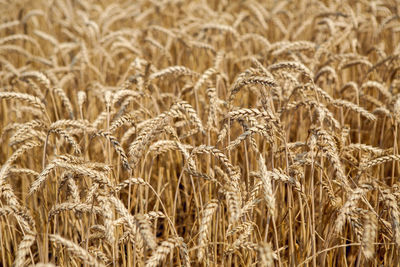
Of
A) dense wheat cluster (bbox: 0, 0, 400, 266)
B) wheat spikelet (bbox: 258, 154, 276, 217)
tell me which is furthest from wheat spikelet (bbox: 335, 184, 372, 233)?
wheat spikelet (bbox: 258, 154, 276, 217)

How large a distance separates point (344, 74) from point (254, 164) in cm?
149

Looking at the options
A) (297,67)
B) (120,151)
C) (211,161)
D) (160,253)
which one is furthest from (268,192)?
(211,161)

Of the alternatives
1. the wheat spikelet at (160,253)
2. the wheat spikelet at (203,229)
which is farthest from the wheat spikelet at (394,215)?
the wheat spikelet at (160,253)

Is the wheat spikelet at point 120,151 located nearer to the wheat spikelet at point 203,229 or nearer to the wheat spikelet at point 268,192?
the wheat spikelet at point 203,229

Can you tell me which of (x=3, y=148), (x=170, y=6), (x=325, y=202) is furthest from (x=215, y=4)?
(x=325, y=202)

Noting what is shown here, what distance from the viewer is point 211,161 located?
2551mm

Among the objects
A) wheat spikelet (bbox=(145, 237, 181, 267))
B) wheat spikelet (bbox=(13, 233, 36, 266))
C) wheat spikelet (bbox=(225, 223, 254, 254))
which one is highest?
wheat spikelet (bbox=(13, 233, 36, 266))

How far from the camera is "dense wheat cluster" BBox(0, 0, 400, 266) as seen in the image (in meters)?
1.57

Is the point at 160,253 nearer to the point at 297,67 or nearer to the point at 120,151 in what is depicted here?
the point at 120,151

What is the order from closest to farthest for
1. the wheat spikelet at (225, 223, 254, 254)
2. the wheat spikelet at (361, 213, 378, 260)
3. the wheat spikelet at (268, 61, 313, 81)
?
1. the wheat spikelet at (361, 213, 378, 260)
2. the wheat spikelet at (225, 223, 254, 254)
3. the wheat spikelet at (268, 61, 313, 81)

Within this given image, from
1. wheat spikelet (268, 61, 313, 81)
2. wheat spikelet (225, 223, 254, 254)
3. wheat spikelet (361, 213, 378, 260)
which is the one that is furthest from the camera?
wheat spikelet (268, 61, 313, 81)

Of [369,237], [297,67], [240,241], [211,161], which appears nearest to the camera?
[369,237]

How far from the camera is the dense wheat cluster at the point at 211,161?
1571 mm

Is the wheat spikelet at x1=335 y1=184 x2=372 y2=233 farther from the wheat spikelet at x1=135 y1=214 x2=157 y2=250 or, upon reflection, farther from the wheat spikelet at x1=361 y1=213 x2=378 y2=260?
the wheat spikelet at x1=135 y1=214 x2=157 y2=250
